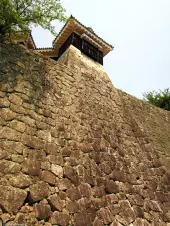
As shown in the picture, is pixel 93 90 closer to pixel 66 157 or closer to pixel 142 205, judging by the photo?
pixel 66 157

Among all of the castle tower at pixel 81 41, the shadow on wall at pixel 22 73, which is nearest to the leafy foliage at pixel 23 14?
the shadow on wall at pixel 22 73

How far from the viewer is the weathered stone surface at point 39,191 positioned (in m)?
3.55

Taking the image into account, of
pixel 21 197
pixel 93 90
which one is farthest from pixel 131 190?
pixel 93 90

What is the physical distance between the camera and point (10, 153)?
3738 mm

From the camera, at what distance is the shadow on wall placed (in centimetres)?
463

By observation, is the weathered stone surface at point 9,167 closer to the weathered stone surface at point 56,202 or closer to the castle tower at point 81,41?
the weathered stone surface at point 56,202

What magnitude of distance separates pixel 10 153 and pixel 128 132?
4624 mm

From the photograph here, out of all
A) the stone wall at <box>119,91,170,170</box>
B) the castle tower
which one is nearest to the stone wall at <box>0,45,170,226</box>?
the stone wall at <box>119,91,170,170</box>

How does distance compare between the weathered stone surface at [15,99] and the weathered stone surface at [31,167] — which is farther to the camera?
the weathered stone surface at [15,99]

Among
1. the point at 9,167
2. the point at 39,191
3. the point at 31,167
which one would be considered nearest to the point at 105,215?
the point at 39,191

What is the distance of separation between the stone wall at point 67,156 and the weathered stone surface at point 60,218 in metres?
0.02

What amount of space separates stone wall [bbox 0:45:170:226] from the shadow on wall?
0.09 ft

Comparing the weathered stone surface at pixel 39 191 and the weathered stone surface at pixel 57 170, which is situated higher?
the weathered stone surface at pixel 57 170

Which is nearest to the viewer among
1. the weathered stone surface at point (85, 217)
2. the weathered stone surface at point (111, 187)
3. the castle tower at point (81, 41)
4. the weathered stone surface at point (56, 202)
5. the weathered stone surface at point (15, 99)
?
the weathered stone surface at point (56, 202)
